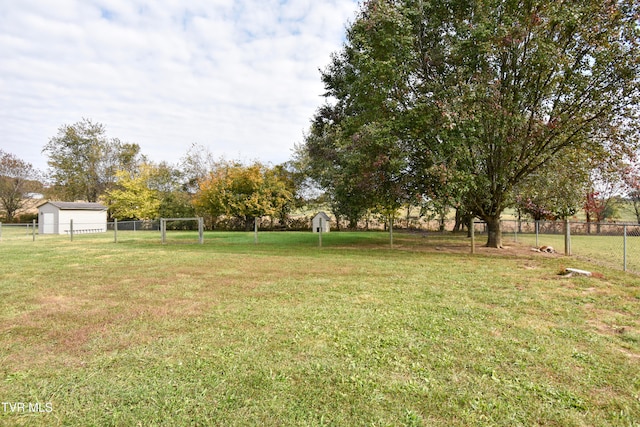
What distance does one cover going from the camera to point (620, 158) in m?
11.0

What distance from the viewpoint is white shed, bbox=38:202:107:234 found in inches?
968

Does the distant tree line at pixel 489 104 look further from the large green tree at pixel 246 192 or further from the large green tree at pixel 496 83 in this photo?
the large green tree at pixel 246 192

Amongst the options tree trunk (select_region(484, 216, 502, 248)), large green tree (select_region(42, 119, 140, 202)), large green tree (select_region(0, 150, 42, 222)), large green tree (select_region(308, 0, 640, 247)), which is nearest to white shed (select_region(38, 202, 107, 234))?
large green tree (select_region(42, 119, 140, 202))

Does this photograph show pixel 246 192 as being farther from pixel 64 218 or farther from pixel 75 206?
pixel 64 218

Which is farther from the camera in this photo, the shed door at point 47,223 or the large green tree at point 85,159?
the large green tree at point 85,159

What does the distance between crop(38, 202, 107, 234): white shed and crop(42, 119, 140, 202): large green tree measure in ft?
39.5

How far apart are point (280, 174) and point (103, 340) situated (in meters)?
24.3

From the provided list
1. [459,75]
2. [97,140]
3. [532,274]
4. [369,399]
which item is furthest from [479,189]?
[97,140]

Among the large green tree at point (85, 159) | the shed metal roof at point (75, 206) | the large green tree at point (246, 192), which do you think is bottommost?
the shed metal roof at point (75, 206)

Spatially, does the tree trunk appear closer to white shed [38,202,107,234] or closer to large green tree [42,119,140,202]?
white shed [38,202,107,234]

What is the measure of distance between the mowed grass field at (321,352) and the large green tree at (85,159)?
1460 inches

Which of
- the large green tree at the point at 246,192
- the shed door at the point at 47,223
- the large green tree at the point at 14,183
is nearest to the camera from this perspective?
the shed door at the point at 47,223

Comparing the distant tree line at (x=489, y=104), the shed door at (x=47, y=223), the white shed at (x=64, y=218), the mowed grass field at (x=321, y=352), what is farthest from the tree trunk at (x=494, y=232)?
the shed door at (x=47, y=223)

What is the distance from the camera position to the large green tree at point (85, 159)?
37031 mm
